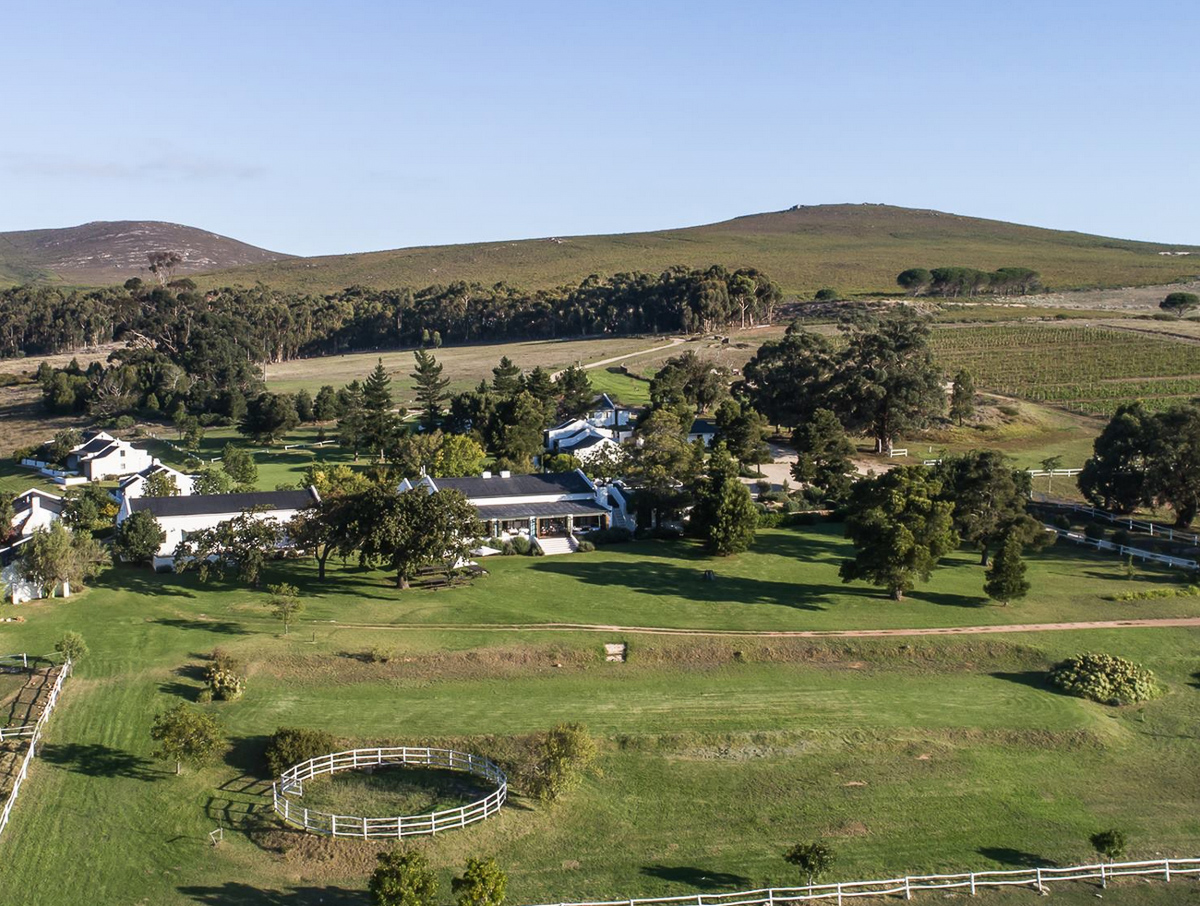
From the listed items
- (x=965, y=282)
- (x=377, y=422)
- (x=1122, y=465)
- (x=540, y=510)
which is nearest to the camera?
(x=540, y=510)

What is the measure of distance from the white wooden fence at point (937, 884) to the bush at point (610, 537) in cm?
3195

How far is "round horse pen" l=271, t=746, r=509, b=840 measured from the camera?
27703mm

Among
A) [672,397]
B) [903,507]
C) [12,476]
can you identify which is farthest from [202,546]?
[672,397]

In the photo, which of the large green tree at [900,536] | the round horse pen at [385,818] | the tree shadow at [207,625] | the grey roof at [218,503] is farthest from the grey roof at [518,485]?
the round horse pen at [385,818]

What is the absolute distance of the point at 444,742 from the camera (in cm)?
3189

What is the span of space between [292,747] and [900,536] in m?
26.5

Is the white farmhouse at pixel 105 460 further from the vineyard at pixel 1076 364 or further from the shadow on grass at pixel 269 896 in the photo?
the vineyard at pixel 1076 364

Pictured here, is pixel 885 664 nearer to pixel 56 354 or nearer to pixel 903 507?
pixel 903 507

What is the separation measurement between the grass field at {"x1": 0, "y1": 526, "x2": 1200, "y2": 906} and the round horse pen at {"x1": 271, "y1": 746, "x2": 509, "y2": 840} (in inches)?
22.7

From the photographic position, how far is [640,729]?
109ft

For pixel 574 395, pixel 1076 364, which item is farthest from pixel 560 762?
pixel 1076 364

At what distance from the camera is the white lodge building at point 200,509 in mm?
51906

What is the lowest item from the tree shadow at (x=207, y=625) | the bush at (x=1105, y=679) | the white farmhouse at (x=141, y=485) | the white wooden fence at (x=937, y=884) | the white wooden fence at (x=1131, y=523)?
the white wooden fence at (x=937, y=884)

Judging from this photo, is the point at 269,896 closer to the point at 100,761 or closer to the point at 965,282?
the point at 100,761
